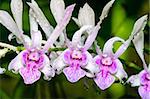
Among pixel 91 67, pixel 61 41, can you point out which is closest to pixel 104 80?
pixel 91 67

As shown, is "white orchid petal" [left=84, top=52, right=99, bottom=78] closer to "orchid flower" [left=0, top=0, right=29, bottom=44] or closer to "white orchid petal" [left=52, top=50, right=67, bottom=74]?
"white orchid petal" [left=52, top=50, right=67, bottom=74]

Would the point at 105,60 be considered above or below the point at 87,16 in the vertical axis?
below

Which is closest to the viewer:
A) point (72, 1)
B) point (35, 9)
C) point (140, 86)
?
point (35, 9)

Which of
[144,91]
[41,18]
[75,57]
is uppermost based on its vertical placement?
[41,18]

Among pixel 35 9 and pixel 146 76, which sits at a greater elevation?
pixel 35 9

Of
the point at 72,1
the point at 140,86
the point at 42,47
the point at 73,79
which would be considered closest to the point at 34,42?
the point at 42,47

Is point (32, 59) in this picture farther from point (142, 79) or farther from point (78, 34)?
point (142, 79)

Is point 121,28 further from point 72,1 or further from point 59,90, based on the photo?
point 59,90
